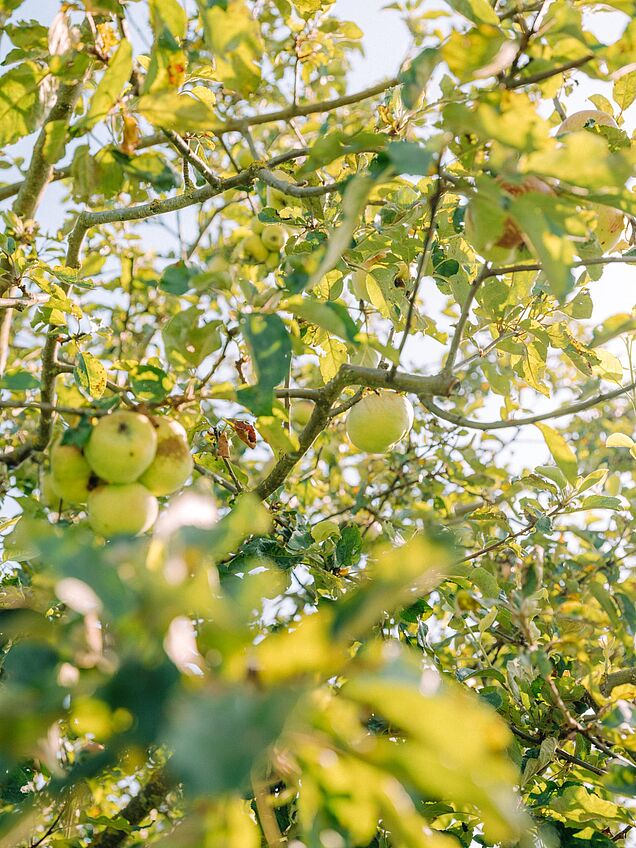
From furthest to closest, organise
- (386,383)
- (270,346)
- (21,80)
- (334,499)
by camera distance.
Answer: (334,499), (21,80), (386,383), (270,346)

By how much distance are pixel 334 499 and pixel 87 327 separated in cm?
206

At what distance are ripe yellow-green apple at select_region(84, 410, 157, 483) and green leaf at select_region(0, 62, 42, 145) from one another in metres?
0.86

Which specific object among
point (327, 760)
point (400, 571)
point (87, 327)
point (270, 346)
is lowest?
point (327, 760)

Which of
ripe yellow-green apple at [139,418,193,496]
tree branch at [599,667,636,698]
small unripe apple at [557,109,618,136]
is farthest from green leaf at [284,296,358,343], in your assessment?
tree branch at [599,667,636,698]

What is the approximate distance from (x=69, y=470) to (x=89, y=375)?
56 cm

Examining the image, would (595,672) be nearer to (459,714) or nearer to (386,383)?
(386,383)

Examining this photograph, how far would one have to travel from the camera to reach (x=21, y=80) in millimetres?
1559

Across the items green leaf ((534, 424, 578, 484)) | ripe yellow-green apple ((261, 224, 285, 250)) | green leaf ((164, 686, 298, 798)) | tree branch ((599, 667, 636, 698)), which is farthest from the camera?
tree branch ((599, 667, 636, 698))

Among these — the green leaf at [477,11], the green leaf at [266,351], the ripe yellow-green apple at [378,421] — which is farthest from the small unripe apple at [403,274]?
the green leaf at [266,351]

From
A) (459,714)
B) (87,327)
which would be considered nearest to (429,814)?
(459,714)

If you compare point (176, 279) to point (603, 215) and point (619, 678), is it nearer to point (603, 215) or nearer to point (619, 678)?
point (603, 215)

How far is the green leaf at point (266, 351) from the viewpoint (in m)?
1.14

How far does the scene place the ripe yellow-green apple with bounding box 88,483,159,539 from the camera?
1.13 meters

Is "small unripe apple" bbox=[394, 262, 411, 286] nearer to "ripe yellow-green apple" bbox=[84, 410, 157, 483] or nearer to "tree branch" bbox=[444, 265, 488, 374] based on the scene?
"tree branch" bbox=[444, 265, 488, 374]
